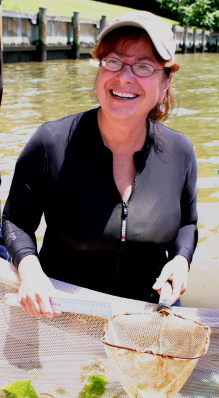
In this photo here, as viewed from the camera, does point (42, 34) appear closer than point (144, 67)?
No

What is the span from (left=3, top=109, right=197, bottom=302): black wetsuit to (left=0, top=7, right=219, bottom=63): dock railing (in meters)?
14.3

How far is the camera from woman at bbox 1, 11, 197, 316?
2232 mm

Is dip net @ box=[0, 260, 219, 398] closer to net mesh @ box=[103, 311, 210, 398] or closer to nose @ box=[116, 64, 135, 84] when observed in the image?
net mesh @ box=[103, 311, 210, 398]

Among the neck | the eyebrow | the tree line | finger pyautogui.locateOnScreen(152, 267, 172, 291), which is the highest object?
the tree line

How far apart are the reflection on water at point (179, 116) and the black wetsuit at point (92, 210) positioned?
414 mm

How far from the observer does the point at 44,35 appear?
1716 cm

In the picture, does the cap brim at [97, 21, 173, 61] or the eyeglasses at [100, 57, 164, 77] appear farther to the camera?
the eyeglasses at [100, 57, 164, 77]

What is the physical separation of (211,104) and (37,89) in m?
4.08

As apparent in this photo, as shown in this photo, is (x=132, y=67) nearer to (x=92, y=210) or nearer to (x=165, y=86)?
(x=165, y=86)

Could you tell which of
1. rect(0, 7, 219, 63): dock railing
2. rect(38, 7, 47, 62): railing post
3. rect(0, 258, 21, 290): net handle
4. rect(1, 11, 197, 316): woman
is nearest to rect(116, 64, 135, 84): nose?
→ rect(1, 11, 197, 316): woman

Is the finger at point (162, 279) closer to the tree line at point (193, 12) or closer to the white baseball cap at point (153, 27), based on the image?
the white baseball cap at point (153, 27)

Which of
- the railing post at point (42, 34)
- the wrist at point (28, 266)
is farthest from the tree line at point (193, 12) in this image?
the wrist at point (28, 266)

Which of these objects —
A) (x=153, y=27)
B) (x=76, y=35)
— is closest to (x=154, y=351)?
(x=153, y=27)

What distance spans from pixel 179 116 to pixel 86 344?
24.6 ft
